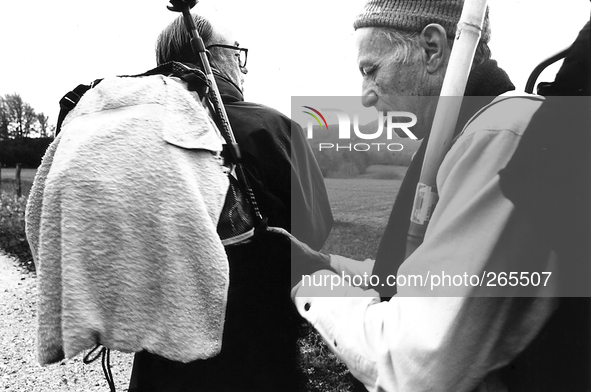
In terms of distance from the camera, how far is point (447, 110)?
0.99 meters

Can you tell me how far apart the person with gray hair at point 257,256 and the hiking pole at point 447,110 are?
437 millimetres

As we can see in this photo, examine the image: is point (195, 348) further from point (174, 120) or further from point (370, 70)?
point (370, 70)

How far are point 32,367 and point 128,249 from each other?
12.3 feet

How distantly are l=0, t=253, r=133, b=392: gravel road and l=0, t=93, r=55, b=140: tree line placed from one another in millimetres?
2294

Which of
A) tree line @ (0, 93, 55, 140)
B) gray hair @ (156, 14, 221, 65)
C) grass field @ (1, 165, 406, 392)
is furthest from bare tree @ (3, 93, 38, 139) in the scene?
gray hair @ (156, 14, 221, 65)

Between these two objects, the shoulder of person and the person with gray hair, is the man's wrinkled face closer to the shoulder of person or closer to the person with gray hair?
the shoulder of person

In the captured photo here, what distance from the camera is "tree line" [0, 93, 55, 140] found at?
22.1 ft

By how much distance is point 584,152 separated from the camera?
82 centimetres

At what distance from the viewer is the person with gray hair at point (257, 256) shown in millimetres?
1344

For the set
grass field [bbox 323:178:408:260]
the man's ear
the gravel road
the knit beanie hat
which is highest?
the knit beanie hat

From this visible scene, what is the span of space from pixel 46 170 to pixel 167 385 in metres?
0.64

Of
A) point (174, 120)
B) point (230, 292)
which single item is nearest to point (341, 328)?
point (230, 292)

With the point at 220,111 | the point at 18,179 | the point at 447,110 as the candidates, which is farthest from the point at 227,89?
the point at 18,179

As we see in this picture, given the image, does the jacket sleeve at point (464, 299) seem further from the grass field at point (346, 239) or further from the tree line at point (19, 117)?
the tree line at point (19, 117)
